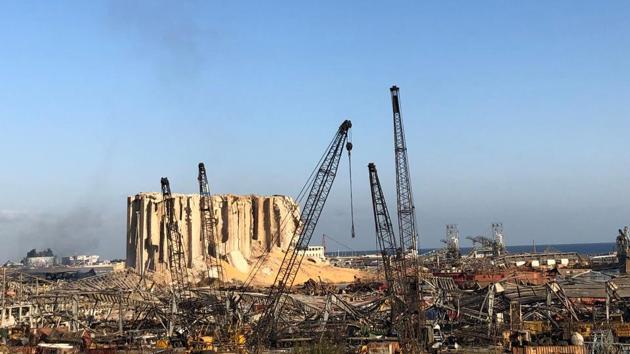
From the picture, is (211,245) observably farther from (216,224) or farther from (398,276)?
(398,276)

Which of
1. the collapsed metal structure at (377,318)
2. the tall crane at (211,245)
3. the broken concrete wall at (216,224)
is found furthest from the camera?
the broken concrete wall at (216,224)

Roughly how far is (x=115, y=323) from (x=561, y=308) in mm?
31303

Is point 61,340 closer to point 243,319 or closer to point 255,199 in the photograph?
point 243,319

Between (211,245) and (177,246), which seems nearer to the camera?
(177,246)

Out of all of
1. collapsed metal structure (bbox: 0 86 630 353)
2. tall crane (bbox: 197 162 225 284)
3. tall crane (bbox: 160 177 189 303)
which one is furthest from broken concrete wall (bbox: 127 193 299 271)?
collapsed metal structure (bbox: 0 86 630 353)

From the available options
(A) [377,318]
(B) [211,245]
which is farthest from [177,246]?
(A) [377,318]

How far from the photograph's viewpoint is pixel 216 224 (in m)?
121

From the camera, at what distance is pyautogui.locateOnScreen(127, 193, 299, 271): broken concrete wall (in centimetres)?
11438

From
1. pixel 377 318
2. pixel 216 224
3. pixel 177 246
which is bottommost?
pixel 377 318

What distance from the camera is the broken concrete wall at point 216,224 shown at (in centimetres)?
11438

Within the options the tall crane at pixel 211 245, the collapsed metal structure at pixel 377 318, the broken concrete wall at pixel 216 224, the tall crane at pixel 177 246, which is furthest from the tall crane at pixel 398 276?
the broken concrete wall at pixel 216 224

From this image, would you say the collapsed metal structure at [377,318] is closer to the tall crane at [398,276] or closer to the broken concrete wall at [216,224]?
the tall crane at [398,276]

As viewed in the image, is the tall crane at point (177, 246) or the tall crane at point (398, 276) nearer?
the tall crane at point (398, 276)

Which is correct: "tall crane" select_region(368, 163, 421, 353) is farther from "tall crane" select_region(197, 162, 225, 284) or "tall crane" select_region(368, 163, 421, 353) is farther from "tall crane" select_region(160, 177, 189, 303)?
"tall crane" select_region(197, 162, 225, 284)
